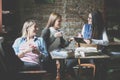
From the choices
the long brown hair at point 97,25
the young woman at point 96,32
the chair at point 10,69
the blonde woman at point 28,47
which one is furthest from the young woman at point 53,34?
the chair at point 10,69

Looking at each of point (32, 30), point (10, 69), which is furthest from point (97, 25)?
point (10, 69)

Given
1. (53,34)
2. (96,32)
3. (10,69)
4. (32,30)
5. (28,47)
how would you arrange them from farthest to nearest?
(96,32), (53,34), (32,30), (28,47), (10,69)

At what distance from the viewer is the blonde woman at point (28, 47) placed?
5.76 m

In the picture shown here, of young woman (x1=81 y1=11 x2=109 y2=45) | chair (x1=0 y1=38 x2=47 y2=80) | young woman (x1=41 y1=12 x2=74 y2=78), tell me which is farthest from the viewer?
young woman (x1=81 y1=11 x2=109 y2=45)

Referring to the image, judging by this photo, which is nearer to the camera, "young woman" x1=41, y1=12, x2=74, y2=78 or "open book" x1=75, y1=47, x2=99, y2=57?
"open book" x1=75, y1=47, x2=99, y2=57

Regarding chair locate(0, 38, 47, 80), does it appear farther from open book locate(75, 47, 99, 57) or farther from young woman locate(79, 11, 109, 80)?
young woman locate(79, 11, 109, 80)

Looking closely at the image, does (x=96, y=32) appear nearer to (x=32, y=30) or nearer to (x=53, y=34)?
(x=53, y=34)

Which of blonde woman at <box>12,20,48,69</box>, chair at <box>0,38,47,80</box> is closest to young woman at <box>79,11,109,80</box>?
blonde woman at <box>12,20,48,69</box>

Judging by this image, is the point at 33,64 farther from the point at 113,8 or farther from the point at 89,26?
the point at 113,8

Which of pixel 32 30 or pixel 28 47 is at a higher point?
pixel 32 30

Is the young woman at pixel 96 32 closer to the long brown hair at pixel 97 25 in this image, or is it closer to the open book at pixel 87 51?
the long brown hair at pixel 97 25

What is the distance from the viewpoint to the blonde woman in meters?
5.76

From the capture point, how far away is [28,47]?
5.71 m

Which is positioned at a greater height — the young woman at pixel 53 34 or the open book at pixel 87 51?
the young woman at pixel 53 34
